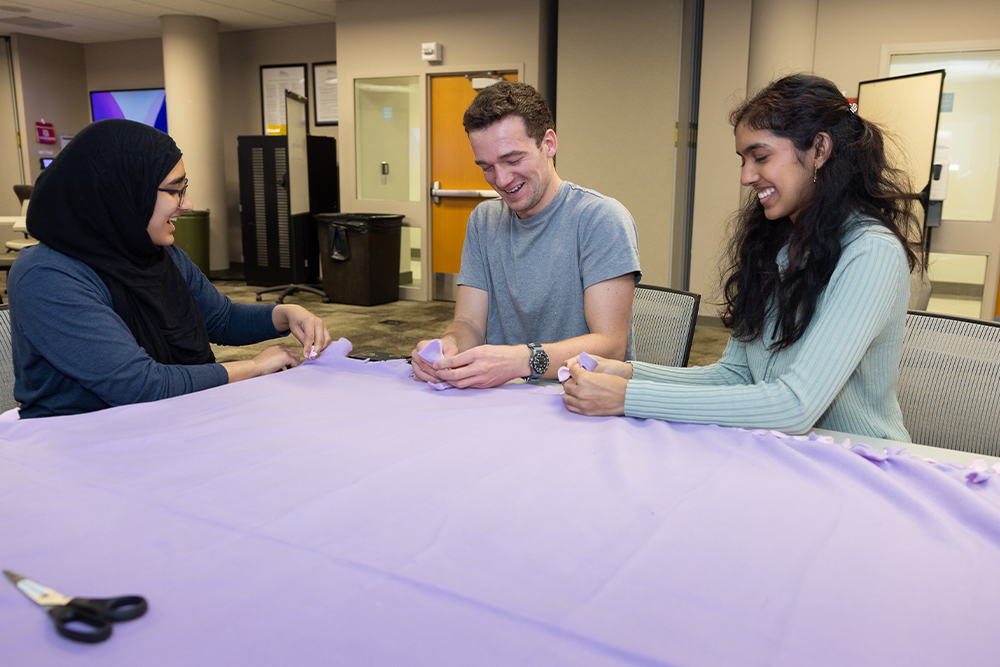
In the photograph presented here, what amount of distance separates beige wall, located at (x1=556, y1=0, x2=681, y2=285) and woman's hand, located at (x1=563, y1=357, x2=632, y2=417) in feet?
14.6

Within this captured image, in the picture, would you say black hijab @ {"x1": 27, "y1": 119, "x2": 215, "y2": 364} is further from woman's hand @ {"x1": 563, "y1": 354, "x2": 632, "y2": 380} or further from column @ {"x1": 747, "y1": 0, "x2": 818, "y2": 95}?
column @ {"x1": 747, "y1": 0, "x2": 818, "y2": 95}

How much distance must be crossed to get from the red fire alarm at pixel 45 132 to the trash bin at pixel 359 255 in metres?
4.88

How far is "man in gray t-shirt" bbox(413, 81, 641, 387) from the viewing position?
1.79 m

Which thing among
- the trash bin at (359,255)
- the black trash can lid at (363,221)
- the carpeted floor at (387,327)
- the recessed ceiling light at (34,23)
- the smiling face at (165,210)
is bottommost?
the carpeted floor at (387,327)

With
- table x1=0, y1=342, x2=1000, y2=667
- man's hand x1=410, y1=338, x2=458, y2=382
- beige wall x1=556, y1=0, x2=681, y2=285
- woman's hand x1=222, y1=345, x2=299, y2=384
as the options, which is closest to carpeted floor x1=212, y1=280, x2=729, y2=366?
beige wall x1=556, y1=0, x2=681, y2=285

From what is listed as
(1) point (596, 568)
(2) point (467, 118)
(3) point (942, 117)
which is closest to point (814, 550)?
(1) point (596, 568)

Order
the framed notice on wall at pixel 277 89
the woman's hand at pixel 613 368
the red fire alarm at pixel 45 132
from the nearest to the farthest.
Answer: the woman's hand at pixel 613 368 → the framed notice on wall at pixel 277 89 → the red fire alarm at pixel 45 132

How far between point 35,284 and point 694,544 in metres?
1.32

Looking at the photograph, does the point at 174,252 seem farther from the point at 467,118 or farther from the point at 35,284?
the point at 467,118

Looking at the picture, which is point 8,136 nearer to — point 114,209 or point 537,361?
point 114,209

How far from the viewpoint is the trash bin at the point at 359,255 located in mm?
6367

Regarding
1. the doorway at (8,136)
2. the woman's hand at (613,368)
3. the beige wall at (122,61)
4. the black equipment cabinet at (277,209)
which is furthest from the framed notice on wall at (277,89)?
the woman's hand at (613,368)

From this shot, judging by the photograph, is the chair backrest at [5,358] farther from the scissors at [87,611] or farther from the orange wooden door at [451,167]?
the orange wooden door at [451,167]

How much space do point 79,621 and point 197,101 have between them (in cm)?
798
